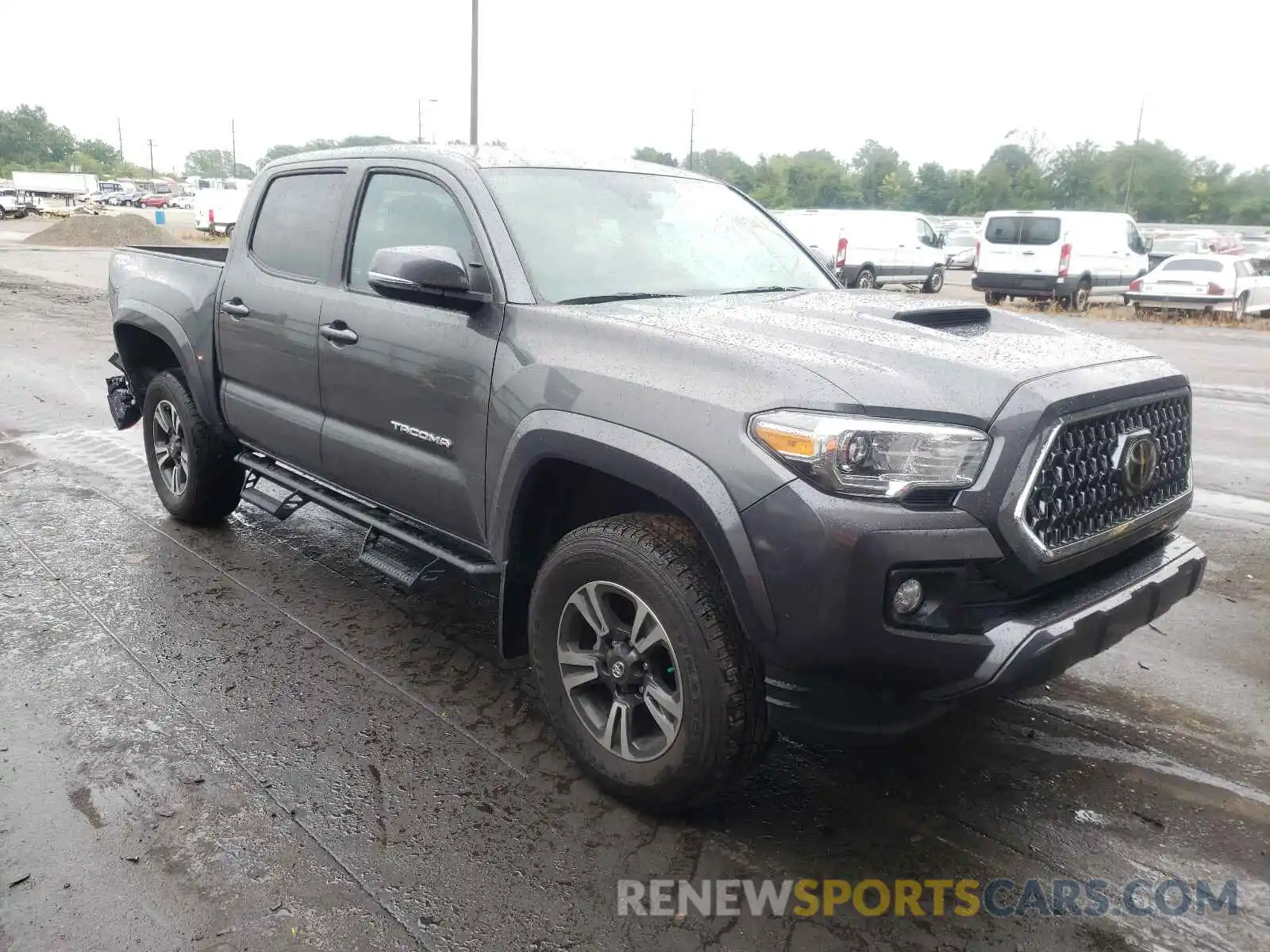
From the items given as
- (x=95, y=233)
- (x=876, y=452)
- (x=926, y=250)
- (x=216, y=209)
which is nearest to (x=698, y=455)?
(x=876, y=452)

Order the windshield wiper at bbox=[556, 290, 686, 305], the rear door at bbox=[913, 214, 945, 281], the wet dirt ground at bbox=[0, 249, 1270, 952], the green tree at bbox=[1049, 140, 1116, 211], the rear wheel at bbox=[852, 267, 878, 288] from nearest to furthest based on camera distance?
the wet dirt ground at bbox=[0, 249, 1270, 952] < the windshield wiper at bbox=[556, 290, 686, 305] < the rear wheel at bbox=[852, 267, 878, 288] < the rear door at bbox=[913, 214, 945, 281] < the green tree at bbox=[1049, 140, 1116, 211]

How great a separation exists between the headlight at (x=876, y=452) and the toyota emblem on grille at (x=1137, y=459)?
597 mm

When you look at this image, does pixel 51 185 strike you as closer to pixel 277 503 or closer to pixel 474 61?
pixel 474 61

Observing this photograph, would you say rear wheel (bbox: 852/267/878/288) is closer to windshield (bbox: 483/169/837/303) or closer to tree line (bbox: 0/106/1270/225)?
windshield (bbox: 483/169/837/303)

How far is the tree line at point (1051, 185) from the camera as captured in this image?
6881cm

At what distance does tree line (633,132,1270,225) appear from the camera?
2709 inches

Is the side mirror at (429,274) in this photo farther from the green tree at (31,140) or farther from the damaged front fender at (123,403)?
the green tree at (31,140)

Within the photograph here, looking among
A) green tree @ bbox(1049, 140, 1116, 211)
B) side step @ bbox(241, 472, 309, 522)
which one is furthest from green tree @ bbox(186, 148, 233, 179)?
side step @ bbox(241, 472, 309, 522)

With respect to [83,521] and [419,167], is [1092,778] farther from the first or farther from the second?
[83,521]

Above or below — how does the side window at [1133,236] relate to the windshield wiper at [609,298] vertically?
above

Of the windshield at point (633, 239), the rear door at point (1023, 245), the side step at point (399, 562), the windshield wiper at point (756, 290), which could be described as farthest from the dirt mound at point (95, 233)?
the windshield wiper at point (756, 290)

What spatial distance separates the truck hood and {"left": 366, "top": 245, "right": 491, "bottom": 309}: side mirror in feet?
1.42

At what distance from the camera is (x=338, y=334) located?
399cm

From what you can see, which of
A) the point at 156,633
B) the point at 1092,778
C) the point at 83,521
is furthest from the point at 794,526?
the point at 83,521
